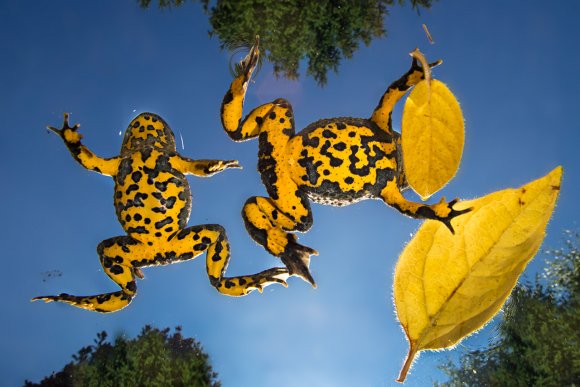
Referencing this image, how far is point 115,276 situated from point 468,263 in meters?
2.08

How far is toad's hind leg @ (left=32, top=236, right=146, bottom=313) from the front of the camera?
2.34 meters

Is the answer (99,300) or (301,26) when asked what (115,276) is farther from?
(301,26)

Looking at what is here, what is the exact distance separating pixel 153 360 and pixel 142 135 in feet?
8.61

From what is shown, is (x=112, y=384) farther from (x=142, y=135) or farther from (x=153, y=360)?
(x=142, y=135)

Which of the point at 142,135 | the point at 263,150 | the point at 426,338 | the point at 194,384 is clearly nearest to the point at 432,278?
the point at 426,338

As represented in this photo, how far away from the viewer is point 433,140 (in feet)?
2.89

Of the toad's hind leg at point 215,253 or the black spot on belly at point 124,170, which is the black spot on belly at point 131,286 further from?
the black spot on belly at point 124,170

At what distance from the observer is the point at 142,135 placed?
2430mm

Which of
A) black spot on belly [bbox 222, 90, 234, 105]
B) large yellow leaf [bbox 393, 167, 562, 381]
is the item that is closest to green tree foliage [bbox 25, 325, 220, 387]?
black spot on belly [bbox 222, 90, 234, 105]

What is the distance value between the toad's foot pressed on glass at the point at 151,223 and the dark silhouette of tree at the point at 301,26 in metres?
1.80

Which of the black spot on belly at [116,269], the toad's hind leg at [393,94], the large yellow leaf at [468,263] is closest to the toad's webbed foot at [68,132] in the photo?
the black spot on belly at [116,269]

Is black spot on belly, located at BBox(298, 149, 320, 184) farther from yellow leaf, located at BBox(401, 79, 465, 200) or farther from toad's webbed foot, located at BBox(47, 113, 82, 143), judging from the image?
toad's webbed foot, located at BBox(47, 113, 82, 143)

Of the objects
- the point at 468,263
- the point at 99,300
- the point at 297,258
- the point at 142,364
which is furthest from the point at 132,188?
the point at 142,364

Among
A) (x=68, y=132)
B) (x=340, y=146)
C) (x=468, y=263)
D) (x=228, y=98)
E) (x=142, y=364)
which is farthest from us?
(x=142, y=364)
